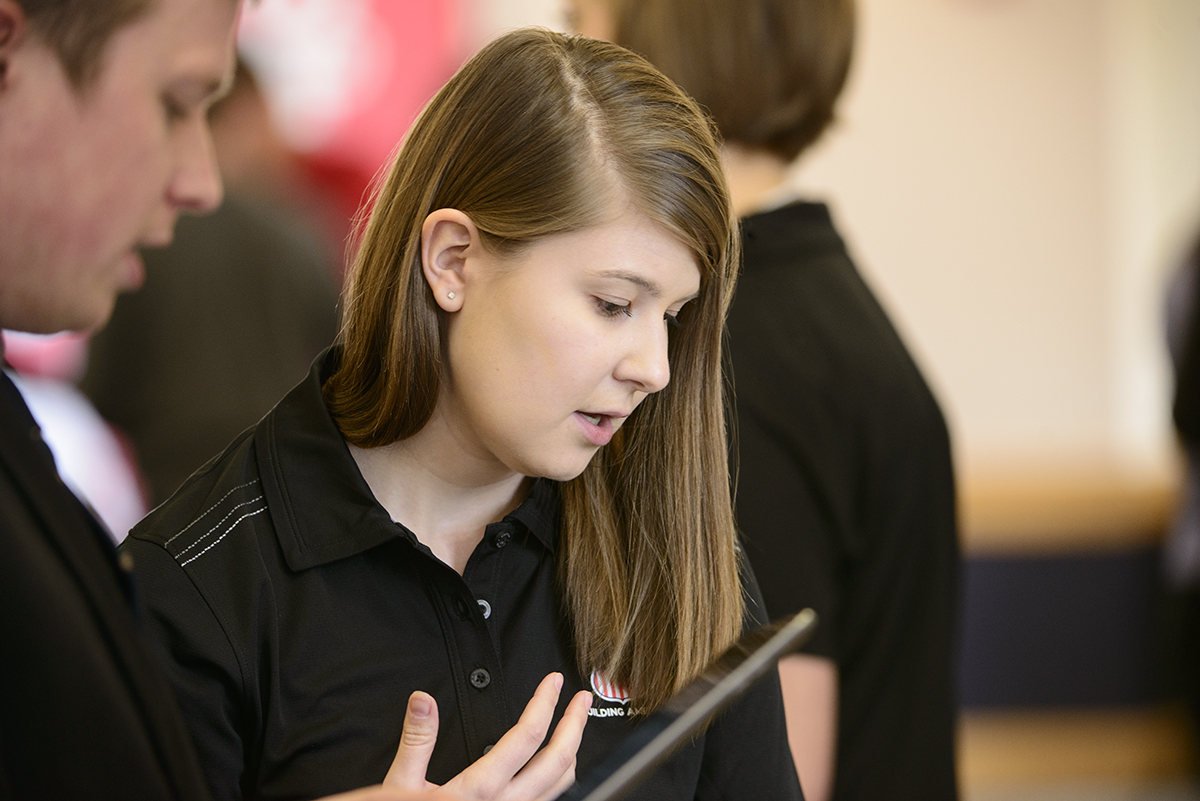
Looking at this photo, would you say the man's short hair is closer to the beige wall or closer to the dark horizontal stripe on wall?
the dark horizontal stripe on wall

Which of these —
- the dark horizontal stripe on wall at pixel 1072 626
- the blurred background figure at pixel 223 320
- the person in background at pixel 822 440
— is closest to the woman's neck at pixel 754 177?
the person in background at pixel 822 440

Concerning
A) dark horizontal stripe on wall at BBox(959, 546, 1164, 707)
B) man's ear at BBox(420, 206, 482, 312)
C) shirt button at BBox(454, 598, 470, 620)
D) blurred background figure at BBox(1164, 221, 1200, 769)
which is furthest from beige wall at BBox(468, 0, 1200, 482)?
shirt button at BBox(454, 598, 470, 620)

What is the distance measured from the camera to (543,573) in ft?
3.54

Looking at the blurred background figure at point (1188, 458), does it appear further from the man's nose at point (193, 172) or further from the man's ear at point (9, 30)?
the man's ear at point (9, 30)

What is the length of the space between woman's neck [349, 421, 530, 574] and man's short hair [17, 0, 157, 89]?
418 mm

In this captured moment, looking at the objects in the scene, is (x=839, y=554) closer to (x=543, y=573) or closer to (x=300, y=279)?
(x=543, y=573)

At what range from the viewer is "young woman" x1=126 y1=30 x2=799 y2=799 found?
Result: 95 cm

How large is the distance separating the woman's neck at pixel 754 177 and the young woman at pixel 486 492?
34cm

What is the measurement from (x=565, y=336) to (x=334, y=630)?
1.02ft

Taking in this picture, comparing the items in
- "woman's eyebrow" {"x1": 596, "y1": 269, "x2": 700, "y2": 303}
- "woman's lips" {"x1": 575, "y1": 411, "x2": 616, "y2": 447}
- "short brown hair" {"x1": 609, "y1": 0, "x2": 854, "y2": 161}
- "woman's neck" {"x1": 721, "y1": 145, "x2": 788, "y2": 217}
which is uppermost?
"short brown hair" {"x1": 609, "y1": 0, "x2": 854, "y2": 161}

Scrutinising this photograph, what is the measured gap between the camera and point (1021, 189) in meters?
4.26

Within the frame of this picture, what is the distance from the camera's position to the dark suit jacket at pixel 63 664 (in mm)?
648

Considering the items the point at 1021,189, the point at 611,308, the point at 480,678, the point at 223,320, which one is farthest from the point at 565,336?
the point at 1021,189

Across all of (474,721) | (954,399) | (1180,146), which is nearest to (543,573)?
(474,721)
